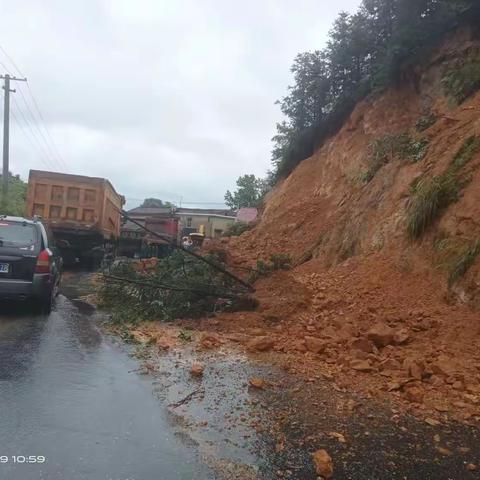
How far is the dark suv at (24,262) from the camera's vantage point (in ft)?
27.1

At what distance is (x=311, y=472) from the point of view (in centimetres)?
361

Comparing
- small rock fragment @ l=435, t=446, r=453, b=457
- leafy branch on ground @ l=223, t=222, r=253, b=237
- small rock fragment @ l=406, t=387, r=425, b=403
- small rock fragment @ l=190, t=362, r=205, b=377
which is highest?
leafy branch on ground @ l=223, t=222, r=253, b=237

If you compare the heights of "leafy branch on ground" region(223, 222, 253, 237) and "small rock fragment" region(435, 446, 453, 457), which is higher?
"leafy branch on ground" region(223, 222, 253, 237)

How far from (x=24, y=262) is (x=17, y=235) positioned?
0.54m

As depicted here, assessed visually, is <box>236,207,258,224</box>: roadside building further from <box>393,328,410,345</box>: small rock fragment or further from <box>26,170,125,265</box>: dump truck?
<box>393,328,410,345</box>: small rock fragment

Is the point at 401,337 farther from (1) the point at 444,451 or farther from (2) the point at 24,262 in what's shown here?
(2) the point at 24,262

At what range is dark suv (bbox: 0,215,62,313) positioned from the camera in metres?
8.27

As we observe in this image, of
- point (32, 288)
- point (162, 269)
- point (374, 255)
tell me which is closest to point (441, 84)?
point (374, 255)

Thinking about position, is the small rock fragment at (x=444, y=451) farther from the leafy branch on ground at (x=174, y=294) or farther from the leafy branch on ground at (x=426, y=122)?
the leafy branch on ground at (x=426, y=122)

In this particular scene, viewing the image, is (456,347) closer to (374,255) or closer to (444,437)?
(444,437)

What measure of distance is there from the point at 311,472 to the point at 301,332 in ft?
12.1

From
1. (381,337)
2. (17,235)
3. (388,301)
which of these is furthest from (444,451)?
(17,235)

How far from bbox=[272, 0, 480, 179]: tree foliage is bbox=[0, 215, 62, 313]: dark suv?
39.5ft

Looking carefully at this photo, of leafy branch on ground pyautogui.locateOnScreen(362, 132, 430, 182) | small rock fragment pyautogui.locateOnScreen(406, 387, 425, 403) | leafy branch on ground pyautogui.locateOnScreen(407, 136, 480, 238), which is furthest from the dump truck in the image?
small rock fragment pyautogui.locateOnScreen(406, 387, 425, 403)
